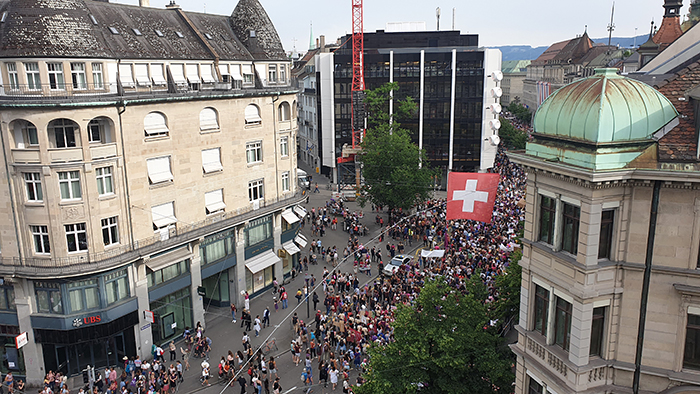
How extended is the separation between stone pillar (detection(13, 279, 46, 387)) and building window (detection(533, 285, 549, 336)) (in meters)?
27.1

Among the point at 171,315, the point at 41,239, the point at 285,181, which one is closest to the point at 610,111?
the point at 41,239

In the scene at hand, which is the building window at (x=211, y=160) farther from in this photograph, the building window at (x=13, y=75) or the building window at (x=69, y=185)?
the building window at (x=13, y=75)

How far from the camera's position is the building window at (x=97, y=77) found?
29922 mm

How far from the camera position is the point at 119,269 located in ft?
102

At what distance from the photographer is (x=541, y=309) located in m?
17.3

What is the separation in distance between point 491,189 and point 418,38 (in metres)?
65.6

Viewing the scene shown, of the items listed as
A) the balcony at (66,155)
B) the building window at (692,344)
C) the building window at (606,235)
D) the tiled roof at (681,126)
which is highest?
the tiled roof at (681,126)

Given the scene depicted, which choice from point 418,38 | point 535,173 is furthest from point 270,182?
point 418,38

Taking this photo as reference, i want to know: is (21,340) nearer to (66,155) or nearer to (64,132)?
(66,155)

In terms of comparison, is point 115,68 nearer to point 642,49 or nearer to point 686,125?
point 686,125

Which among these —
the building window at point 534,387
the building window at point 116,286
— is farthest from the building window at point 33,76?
the building window at point 534,387

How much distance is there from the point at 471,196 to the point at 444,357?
10.8 metres

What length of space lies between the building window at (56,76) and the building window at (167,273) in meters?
11.8

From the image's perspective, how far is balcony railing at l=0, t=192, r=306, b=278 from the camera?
95.9 feet
